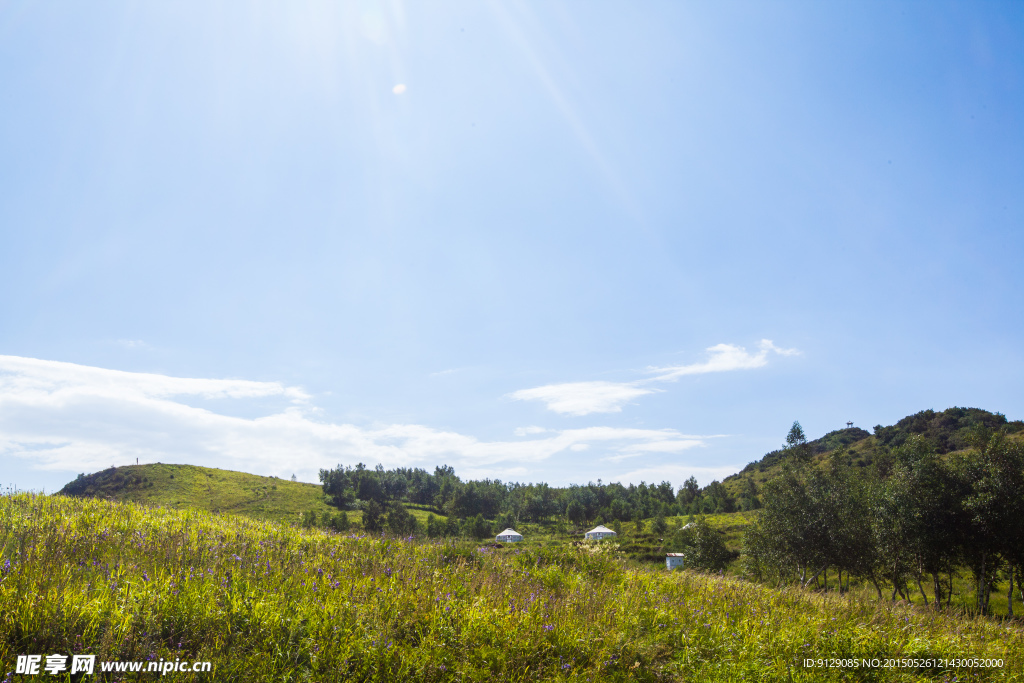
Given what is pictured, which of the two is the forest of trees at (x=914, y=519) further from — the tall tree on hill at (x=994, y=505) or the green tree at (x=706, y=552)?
the green tree at (x=706, y=552)

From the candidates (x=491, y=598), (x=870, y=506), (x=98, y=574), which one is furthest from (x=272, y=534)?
(x=870, y=506)

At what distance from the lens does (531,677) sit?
4578 mm

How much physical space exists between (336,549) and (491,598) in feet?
11.5

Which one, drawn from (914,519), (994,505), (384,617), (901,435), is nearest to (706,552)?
(914,519)

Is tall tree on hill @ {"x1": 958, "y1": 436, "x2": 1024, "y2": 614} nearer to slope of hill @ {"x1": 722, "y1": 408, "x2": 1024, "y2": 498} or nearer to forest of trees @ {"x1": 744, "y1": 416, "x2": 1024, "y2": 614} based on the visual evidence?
forest of trees @ {"x1": 744, "y1": 416, "x2": 1024, "y2": 614}

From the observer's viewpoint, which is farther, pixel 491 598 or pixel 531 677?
pixel 491 598

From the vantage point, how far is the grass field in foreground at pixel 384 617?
405 centimetres

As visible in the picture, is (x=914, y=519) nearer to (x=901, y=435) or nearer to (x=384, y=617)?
(x=384, y=617)

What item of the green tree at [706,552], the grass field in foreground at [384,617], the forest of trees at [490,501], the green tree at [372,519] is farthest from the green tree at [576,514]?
the grass field in foreground at [384,617]

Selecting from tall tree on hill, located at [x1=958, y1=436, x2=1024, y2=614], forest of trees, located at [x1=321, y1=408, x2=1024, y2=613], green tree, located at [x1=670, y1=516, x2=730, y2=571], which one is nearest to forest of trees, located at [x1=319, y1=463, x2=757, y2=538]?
green tree, located at [x1=670, y1=516, x2=730, y2=571]

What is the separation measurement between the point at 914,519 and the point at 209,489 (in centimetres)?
10608

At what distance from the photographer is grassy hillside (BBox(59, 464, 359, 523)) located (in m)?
81.0

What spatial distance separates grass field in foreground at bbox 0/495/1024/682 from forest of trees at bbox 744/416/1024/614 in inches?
705

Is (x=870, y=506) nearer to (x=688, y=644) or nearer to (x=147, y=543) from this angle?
(x=688, y=644)
